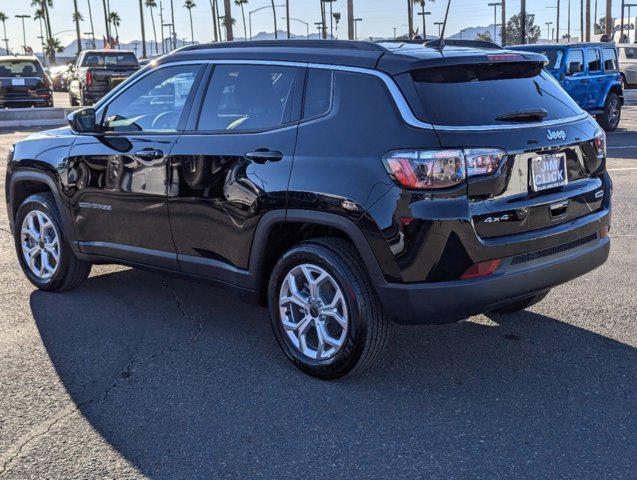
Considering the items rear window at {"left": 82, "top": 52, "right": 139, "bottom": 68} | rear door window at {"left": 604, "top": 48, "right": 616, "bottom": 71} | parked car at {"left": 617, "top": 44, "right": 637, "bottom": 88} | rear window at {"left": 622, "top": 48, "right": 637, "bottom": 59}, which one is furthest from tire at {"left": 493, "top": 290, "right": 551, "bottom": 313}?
rear window at {"left": 622, "top": 48, "right": 637, "bottom": 59}

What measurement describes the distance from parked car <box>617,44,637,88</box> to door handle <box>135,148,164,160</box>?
30146 mm

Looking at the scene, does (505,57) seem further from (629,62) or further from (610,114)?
(629,62)

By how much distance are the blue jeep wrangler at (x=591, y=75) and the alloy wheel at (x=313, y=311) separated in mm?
13949

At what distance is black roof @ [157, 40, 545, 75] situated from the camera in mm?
4043

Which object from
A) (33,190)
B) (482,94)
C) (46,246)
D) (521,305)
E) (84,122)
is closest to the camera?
(482,94)

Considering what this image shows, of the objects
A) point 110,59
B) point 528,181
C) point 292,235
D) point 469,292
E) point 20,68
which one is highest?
point 110,59

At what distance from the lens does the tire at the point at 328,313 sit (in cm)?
405

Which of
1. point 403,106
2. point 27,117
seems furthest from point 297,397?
point 27,117

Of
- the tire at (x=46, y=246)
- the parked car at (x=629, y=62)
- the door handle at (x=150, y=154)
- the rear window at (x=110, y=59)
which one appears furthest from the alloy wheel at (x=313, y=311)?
the parked car at (x=629, y=62)

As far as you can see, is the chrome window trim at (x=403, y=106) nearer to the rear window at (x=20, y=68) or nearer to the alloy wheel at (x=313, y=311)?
the alloy wheel at (x=313, y=311)

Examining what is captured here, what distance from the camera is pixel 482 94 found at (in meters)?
4.08

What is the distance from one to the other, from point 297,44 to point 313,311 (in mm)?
1529

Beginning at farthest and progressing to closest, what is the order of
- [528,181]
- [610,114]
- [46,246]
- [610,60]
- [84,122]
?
[610,60] → [610,114] → [46,246] → [84,122] → [528,181]

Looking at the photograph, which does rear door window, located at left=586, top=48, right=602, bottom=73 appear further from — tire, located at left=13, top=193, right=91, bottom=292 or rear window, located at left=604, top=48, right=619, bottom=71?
tire, located at left=13, top=193, right=91, bottom=292
